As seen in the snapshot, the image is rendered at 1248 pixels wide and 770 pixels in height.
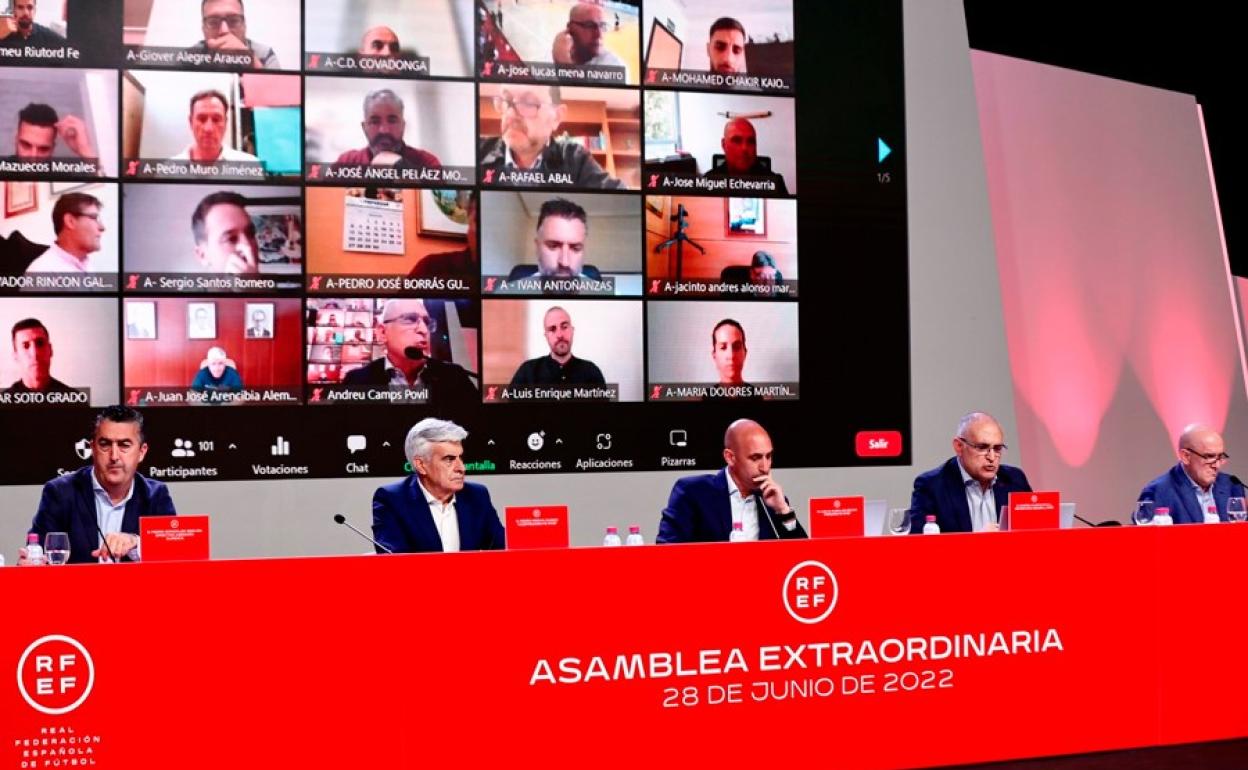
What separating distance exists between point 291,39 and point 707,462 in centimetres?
239

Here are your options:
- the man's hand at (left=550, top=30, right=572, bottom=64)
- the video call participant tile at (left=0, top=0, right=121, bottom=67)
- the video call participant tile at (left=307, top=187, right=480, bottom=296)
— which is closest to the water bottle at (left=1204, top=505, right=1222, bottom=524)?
the video call participant tile at (left=307, top=187, right=480, bottom=296)

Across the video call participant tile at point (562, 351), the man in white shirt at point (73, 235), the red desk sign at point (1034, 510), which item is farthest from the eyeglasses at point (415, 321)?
the red desk sign at point (1034, 510)

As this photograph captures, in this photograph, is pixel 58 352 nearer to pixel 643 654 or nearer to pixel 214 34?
pixel 214 34

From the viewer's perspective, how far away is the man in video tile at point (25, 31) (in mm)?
4762

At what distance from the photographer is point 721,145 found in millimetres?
5430

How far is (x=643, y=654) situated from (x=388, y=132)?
2.71 metres

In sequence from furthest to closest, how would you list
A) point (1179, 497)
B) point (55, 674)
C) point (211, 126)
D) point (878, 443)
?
1. point (878, 443)
2. point (211, 126)
3. point (1179, 497)
4. point (55, 674)

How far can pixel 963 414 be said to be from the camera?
5.74m

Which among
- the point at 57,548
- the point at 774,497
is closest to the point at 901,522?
the point at 774,497

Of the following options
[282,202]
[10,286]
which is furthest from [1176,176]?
[10,286]

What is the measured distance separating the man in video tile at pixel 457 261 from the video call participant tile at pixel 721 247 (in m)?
0.72

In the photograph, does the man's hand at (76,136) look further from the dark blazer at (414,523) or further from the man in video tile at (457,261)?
the dark blazer at (414,523)

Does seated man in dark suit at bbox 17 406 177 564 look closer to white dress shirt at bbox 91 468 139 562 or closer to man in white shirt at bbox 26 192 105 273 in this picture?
white dress shirt at bbox 91 468 139 562

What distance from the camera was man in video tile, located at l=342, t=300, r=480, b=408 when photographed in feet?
16.7
